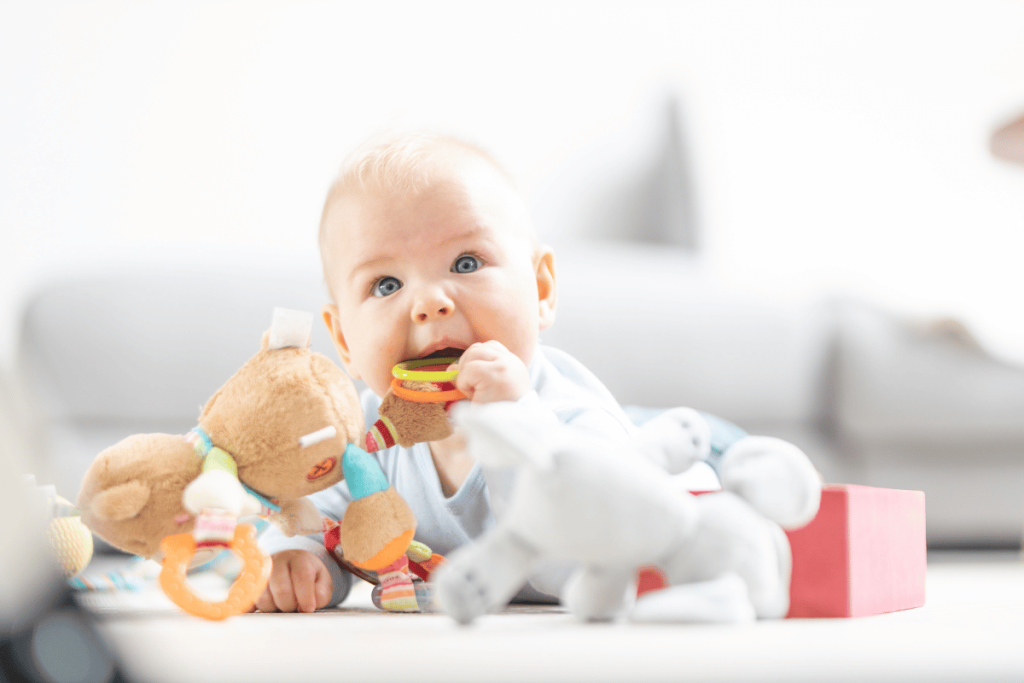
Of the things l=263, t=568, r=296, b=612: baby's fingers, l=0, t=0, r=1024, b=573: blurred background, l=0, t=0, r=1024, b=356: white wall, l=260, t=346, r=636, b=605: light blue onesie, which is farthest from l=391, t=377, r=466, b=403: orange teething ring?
l=0, t=0, r=1024, b=356: white wall

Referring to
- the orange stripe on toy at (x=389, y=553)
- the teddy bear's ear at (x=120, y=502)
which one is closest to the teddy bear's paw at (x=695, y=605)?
the orange stripe on toy at (x=389, y=553)

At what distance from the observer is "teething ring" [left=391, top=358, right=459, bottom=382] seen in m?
0.62

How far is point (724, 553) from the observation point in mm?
429

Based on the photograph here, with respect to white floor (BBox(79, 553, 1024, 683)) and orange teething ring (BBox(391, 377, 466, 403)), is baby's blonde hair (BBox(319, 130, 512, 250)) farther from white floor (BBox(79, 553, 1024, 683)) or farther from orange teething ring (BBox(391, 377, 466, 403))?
white floor (BBox(79, 553, 1024, 683))

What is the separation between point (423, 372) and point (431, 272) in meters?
0.09

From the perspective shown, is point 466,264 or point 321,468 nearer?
point 321,468

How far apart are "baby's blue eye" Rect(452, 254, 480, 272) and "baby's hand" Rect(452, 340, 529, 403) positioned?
9cm

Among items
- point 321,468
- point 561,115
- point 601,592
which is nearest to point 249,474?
point 321,468

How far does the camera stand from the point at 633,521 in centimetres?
40

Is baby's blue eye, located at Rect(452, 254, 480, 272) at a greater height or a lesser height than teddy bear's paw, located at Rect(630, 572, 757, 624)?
greater

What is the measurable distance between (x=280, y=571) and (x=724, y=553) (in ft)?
1.40

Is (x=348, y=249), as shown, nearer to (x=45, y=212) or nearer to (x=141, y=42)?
(x=45, y=212)

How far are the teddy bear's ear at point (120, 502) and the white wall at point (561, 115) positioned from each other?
4.95ft

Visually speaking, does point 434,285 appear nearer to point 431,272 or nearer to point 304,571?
point 431,272
